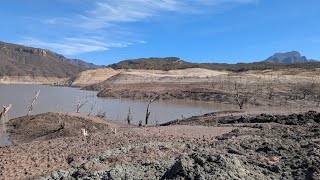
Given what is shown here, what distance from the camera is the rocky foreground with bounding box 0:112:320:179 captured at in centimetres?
952

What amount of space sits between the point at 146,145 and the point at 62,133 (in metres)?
11.6

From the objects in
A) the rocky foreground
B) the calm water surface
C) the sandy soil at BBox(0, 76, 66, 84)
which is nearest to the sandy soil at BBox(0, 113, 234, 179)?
the rocky foreground

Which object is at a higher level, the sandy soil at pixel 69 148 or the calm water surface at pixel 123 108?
the sandy soil at pixel 69 148

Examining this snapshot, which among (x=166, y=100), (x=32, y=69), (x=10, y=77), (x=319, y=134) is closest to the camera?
(x=319, y=134)

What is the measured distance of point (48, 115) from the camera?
27.7m

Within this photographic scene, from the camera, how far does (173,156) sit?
1200 cm

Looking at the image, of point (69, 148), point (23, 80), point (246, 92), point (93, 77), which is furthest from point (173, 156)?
point (23, 80)

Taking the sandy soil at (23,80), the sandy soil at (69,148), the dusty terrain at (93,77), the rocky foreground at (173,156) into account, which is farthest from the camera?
the sandy soil at (23,80)

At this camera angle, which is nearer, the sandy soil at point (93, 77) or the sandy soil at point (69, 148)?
the sandy soil at point (69, 148)

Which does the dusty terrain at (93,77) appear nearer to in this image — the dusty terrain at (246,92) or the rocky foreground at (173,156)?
the dusty terrain at (246,92)

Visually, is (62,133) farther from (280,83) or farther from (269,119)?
(280,83)

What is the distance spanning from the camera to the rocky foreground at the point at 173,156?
9.52 meters

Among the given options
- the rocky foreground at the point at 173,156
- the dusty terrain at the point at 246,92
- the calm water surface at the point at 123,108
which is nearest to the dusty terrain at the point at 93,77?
the dusty terrain at the point at 246,92

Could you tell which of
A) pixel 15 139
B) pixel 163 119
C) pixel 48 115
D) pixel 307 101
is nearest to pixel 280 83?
pixel 307 101
